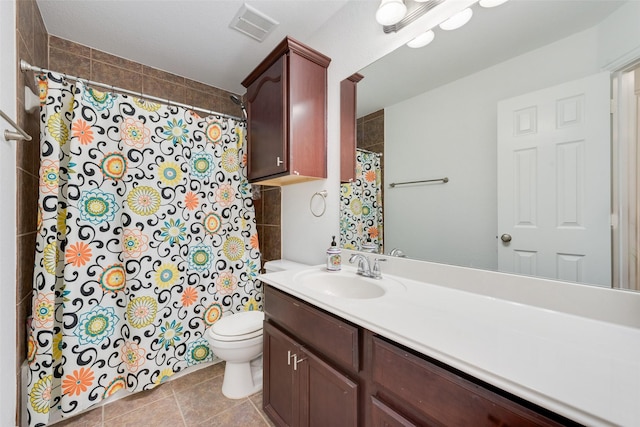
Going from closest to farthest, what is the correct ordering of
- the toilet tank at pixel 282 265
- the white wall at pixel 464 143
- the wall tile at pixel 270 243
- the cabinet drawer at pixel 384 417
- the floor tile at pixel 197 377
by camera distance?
the cabinet drawer at pixel 384 417 → the white wall at pixel 464 143 → the floor tile at pixel 197 377 → the toilet tank at pixel 282 265 → the wall tile at pixel 270 243

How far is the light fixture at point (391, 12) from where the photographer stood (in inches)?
46.7

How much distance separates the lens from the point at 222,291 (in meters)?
1.96

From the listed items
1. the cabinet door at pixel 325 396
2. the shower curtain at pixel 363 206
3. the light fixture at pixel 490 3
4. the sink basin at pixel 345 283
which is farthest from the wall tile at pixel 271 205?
the light fixture at pixel 490 3

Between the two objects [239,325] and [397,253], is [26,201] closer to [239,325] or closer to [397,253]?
[239,325]

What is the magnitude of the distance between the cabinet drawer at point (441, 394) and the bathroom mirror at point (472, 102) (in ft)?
1.92

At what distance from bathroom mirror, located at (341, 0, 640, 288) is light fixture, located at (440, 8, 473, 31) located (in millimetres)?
22

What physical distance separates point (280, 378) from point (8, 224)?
1364 millimetres

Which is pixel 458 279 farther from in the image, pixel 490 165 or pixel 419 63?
pixel 419 63

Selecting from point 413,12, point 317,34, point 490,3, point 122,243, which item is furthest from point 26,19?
point 490,3

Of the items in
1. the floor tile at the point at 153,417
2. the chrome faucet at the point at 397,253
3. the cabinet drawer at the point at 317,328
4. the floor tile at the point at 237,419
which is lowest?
the floor tile at the point at 153,417

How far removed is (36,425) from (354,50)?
2.67m

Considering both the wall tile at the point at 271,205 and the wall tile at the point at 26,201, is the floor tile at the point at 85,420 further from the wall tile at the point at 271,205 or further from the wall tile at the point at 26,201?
the wall tile at the point at 271,205

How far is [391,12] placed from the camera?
1.21m

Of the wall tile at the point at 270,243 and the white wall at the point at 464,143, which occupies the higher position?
the white wall at the point at 464,143
